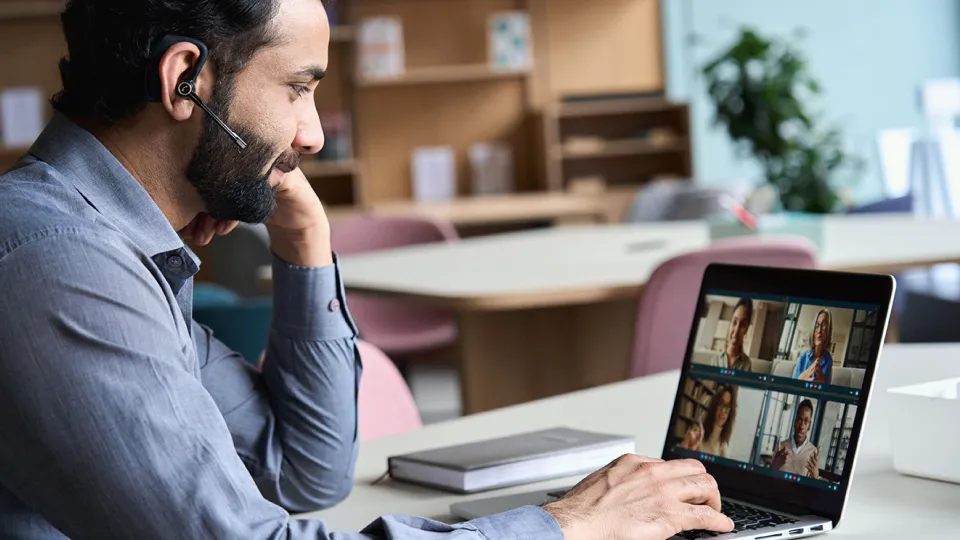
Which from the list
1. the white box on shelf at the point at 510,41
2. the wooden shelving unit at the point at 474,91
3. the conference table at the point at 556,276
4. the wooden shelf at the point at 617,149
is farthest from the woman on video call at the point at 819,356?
the white box on shelf at the point at 510,41

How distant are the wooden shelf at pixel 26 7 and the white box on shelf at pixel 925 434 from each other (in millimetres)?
6208

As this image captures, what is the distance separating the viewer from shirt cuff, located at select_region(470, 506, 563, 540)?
1.07 metres

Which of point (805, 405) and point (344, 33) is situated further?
point (344, 33)

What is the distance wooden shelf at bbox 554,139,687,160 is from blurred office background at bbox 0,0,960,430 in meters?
0.01

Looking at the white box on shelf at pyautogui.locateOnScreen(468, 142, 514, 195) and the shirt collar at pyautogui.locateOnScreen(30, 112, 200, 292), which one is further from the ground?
the shirt collar at pyautogui.locateOnScreen(30, 112, 200, 292)

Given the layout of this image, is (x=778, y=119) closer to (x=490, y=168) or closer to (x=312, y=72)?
(x=490, y=168)

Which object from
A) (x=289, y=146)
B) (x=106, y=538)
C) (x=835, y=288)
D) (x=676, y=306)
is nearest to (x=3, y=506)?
(x=106, y=538)

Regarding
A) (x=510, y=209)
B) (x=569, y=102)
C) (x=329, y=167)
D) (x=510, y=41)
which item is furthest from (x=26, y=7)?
(x=569, y=102)

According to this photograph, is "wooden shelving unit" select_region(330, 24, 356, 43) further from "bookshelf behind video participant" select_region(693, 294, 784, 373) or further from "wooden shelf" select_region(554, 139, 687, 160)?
"bookshelf behind video participant" select_region(693, 294, 784, 373)

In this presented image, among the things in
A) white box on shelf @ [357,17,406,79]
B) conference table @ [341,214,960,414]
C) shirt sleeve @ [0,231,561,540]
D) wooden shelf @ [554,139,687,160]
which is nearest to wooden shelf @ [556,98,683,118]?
wooden shelf @ [554,139,687,160]

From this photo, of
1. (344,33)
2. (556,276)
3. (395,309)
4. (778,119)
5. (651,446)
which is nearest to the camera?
(651,446)

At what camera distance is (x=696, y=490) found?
3.81 feet

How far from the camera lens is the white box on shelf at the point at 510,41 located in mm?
7234

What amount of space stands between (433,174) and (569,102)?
87 centimetres
